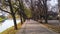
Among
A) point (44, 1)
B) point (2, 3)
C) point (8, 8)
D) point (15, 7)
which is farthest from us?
point (44, 1)

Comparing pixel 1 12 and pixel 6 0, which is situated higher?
pixel 6 0

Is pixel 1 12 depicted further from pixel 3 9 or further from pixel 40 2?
pixel 40 2

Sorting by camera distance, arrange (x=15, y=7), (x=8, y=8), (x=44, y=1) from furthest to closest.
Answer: (x=44, y=1) → (x=15, y=7) → (x=8, y=8)

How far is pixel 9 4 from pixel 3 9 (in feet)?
4.01

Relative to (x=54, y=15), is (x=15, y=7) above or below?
above

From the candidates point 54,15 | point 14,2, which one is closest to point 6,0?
point 14,2

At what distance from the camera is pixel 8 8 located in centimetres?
2773

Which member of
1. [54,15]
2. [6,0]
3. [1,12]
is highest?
[6,0]

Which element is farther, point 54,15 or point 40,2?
point 54,15

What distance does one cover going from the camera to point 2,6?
25.5 m

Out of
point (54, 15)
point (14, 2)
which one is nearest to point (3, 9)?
point (14, 2)

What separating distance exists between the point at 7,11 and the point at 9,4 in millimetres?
1324

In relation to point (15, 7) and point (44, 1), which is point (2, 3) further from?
point (44, 1)

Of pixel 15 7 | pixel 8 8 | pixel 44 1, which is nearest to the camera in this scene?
pixel 8 8
